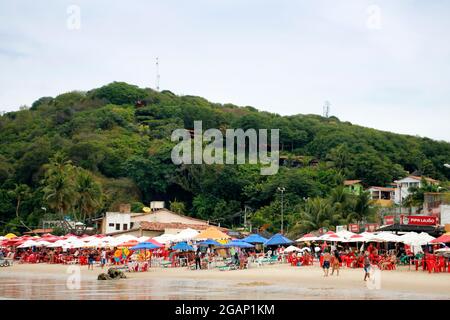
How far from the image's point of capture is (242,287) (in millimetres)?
24906

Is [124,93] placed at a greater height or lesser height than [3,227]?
greater

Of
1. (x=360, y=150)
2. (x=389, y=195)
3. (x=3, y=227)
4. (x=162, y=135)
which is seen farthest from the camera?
(x=162, y=135)

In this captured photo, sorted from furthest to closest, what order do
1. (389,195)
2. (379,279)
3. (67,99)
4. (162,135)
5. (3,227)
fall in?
Result: 1. (67,99)
2. (162,135)
3. (389,195)
4. (3,227)
5. (379,279)

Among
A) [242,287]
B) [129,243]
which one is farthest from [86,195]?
[242,287]

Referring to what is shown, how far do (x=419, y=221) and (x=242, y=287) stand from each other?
70.2 feet

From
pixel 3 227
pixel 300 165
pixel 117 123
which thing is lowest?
pixel 3 227

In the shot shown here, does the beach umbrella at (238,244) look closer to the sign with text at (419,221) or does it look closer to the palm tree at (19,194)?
the sign with text at (419,221)

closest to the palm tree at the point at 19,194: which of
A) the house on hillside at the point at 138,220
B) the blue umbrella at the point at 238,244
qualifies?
the house on hillside at the point at 138,220

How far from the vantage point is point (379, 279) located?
26609mm

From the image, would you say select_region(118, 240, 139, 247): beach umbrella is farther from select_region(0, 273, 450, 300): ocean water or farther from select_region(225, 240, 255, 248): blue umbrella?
select_region(0, 273, 450, 300): ocean water

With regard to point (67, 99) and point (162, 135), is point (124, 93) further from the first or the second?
point (162, 135)

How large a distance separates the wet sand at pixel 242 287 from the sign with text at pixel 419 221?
35.8 feet
